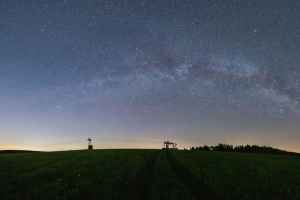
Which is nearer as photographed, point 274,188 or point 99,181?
point 274,188

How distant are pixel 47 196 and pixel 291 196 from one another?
10.2 metres

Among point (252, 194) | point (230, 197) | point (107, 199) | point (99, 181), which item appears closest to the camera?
point (107, 199)

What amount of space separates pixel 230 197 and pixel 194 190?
1.54 metres

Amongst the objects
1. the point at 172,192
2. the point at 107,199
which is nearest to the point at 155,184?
the point at 172,192

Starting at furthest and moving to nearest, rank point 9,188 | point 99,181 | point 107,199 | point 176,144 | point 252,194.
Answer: point 176,144, point 99,181, point 9,188, point 252,194, point 107,199

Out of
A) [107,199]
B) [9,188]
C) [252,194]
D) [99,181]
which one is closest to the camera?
[107,199]

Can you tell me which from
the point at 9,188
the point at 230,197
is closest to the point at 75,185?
the point at 9,188

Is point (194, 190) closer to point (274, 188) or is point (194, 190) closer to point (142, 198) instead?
point (142, 198)

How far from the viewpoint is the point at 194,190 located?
939cm

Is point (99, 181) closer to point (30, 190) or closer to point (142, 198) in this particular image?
point (30, 190)

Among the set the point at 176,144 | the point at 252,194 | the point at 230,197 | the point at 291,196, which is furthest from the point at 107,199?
the point at 176,144

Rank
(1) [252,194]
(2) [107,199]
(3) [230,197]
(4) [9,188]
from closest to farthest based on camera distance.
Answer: (2) [107,199] < (3) [230,197] < (1) [252,194] < (4) [9,188]

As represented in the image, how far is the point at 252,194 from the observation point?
915cm

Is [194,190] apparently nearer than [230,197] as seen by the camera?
No
